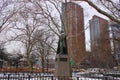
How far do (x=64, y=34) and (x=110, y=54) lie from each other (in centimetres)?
2449

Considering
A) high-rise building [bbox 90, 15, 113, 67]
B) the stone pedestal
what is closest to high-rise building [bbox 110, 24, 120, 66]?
high-rise building [bbox 90, 15, 113, 67]

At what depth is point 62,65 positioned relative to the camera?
14.8m

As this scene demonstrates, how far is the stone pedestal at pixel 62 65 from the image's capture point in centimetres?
1466

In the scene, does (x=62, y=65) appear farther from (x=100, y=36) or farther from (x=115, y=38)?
(x=100, y=36)

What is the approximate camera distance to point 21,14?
22.4m

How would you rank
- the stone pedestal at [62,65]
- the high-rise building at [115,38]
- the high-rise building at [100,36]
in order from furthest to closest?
1. the high-rise building at [100,36]
2. the high-rise building at [115,38]
3. the stone pedestal at [62,65]

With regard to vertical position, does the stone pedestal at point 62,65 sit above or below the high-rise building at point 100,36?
below

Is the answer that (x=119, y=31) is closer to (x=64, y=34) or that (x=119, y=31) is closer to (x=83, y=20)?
(x=83, y=20)

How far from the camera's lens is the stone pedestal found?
14664 millimetres

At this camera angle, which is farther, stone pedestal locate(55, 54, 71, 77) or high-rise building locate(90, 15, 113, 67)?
high-rise building locate(90, 15, 113, 67)

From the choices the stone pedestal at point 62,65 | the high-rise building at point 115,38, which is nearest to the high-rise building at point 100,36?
the high-rise building at point 115,38

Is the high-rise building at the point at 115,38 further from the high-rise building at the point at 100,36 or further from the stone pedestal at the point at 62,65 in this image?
the stone pedestal at the point at 62,65

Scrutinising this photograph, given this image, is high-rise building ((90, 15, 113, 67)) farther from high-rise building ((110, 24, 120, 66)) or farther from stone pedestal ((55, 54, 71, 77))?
stone pedestal ((55, 54, 71, 77))

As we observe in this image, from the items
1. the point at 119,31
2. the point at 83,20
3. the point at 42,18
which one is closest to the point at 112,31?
the point at 119,31
